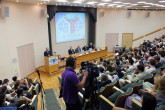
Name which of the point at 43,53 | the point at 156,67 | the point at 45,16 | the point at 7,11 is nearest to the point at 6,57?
the point at 7,11

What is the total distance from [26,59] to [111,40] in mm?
7312

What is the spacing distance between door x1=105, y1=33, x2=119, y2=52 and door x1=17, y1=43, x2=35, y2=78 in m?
6.49

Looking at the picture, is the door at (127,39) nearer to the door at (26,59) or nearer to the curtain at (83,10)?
the curtain at (83,10)

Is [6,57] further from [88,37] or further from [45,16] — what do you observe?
[88,37]

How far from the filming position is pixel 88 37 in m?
10.7

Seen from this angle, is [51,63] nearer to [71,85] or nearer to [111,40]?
[71,85]

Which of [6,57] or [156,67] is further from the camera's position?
[6,57]

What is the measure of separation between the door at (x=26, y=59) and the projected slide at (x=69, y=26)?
214cm

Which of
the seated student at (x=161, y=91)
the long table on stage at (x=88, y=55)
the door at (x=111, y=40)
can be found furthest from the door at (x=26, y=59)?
the door at (x=111, y=40)

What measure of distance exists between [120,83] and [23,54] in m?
5.32

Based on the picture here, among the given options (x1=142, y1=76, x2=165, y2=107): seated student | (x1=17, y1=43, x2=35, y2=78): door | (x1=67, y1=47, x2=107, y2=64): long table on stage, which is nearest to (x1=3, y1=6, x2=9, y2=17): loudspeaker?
(x1=17, y1=43, x2=35, y2=78): door

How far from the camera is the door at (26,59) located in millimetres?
6684

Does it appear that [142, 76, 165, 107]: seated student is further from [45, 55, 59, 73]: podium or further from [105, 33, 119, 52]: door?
[105, 33, 119, 52]: door

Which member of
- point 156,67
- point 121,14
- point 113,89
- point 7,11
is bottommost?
point 113,89
